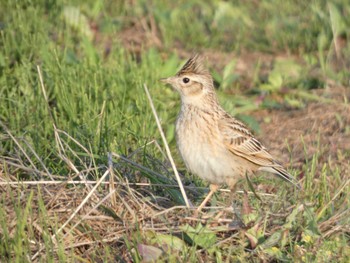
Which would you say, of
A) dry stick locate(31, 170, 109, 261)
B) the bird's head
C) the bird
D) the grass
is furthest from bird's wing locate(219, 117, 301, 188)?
dry stick locate(31, 170, 109, 261)

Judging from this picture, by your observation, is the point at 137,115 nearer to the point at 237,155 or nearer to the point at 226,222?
the point at 237,155

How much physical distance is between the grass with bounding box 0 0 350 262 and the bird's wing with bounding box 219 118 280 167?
250mm

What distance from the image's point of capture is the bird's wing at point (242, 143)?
6.73m

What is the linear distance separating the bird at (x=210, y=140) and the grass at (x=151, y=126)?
0.21m

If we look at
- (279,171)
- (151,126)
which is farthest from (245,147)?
(151,126)

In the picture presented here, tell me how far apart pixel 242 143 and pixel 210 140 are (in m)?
0.39

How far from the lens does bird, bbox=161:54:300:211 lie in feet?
21.3

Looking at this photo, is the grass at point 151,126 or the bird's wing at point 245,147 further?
the bird's wing at point 245,147

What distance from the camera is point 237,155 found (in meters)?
6.85

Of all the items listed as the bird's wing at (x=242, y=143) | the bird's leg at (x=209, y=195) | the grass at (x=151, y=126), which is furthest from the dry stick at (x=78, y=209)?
the bird's wing at (x=242, y=143)

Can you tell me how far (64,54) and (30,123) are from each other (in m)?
1.23

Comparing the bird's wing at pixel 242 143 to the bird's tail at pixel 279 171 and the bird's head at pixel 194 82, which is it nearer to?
the bird's tail at pixel 279 171

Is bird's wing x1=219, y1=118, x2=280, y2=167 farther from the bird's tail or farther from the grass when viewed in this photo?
the grass

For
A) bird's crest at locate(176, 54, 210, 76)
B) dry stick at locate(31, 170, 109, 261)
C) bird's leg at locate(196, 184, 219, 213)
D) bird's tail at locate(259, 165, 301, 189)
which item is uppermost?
bird's crest at locate(176, 54, 210, 76)
